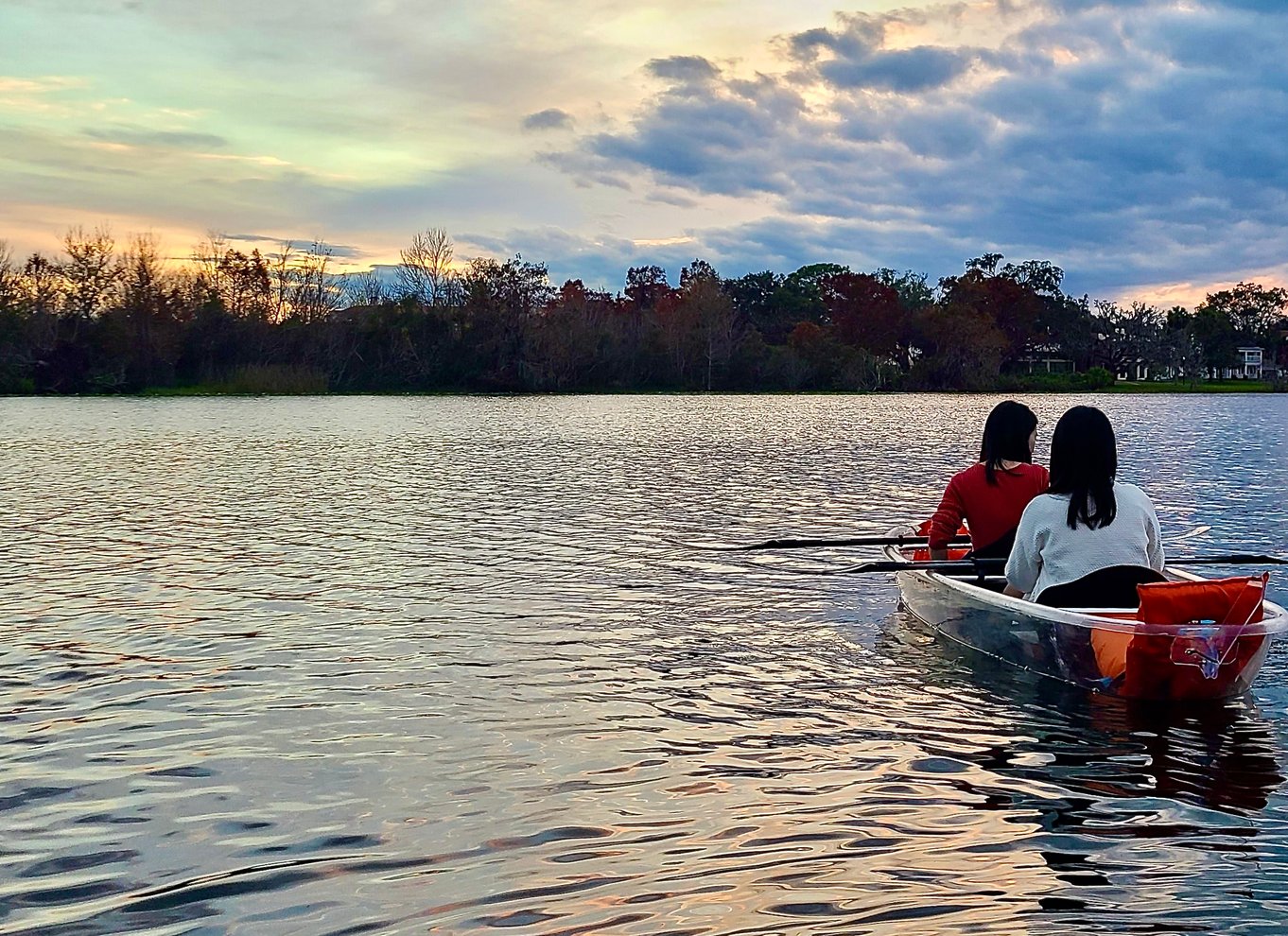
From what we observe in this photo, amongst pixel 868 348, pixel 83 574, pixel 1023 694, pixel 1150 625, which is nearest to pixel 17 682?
pixel 83 574

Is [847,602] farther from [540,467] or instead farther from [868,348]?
[868,348]

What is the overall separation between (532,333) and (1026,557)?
314 feet

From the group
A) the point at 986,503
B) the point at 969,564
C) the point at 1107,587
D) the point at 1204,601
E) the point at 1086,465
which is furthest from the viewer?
the point at 986,503

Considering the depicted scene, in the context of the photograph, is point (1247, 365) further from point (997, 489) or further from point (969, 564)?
point (969, 564)

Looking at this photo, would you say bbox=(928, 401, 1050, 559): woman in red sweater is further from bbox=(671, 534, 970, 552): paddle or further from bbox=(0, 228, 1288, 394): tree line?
bbox=(0, 228, 1288, 394): tree line

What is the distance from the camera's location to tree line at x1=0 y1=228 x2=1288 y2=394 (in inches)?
3482

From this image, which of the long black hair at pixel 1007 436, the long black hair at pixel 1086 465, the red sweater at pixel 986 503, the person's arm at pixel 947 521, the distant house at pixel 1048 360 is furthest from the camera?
the distant house at pixel 1048 360

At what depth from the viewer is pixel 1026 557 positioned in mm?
8383

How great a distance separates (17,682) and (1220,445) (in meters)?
38.2

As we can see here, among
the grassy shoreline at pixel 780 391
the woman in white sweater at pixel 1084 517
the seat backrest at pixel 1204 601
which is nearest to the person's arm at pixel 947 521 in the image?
the woman in white sweater at pixel 1084 517

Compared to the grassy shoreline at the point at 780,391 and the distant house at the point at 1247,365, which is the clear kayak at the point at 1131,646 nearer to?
the grassy shoreline at the point at 780,391

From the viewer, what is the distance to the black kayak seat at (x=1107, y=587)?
26.5 ft

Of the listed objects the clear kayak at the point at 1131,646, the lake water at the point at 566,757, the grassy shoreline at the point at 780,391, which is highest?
the grassy shoreline at the point at 780,391

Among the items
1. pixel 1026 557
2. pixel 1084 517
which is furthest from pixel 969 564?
pixel 1084 517
